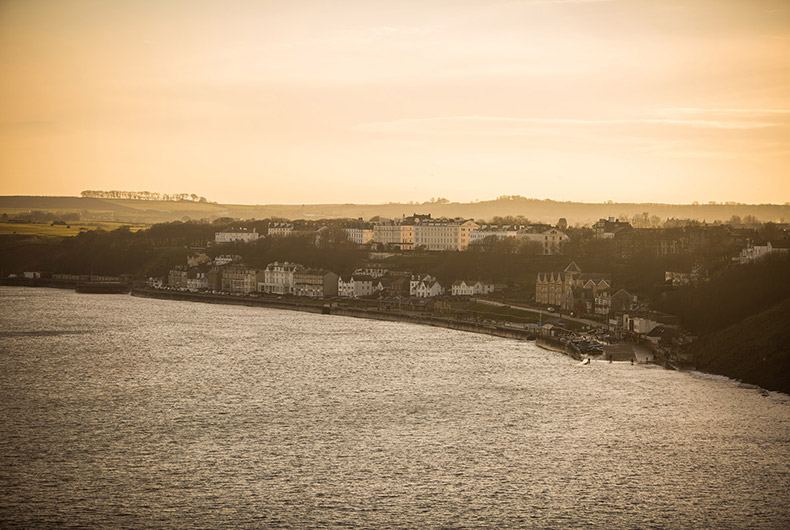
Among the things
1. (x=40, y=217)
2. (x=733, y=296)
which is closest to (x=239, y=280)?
(x=733, y=296)

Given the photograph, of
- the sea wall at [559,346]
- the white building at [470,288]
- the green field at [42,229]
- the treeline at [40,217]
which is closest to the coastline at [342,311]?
the sea wall at [559,346]

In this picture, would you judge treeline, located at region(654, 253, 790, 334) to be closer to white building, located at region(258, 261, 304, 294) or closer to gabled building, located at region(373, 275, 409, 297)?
gabled building, located at region(373, 275, 409, 297)

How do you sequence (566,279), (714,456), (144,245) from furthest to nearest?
(144,245), (566,279), (714,456)

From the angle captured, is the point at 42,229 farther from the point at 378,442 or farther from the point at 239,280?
the point at 378,442

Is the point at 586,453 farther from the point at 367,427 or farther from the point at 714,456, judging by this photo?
the point at 367,427

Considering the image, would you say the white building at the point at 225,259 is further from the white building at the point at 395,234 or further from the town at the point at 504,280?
the white building at the point at 395,234

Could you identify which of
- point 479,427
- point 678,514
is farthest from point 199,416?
point 678,514

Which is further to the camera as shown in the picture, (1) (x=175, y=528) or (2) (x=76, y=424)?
(2) (x=76, y=424)

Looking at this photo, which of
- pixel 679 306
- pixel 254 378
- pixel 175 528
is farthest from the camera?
pixel 679 306
